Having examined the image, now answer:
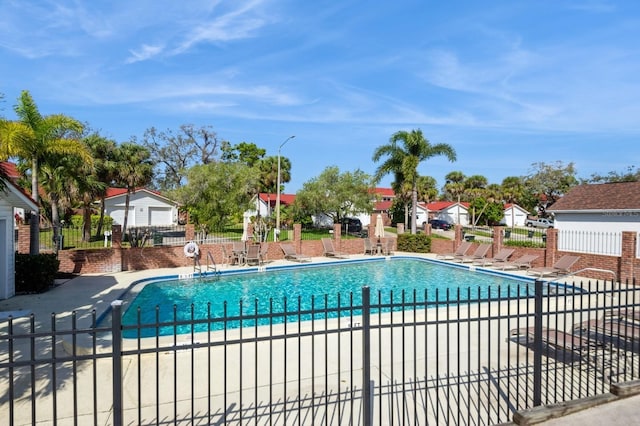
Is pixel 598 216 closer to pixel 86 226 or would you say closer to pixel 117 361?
pixel 117 361

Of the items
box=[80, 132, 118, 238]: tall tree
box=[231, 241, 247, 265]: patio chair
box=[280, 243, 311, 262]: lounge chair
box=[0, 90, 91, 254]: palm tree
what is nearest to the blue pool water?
box=[280, 243, 311, 262]: lounge chair

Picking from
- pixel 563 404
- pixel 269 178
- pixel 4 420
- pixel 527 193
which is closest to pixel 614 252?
pixel 563 404

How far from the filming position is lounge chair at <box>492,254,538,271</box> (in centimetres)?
1848

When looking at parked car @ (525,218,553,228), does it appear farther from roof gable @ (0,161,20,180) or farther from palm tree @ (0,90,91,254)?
roof gable @ (0,161,20,180)

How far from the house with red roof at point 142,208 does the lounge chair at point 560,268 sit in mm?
34958

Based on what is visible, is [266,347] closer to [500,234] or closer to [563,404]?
[563,404]

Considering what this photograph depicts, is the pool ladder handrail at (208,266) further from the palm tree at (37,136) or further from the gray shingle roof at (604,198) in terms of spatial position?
the gray shingle roof at (604,198)

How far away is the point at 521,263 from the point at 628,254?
14.0 feet

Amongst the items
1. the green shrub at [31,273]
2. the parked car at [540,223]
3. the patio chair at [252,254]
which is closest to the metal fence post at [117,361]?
the green shrub at [31,273]

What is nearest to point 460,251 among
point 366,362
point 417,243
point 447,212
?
point 417,243

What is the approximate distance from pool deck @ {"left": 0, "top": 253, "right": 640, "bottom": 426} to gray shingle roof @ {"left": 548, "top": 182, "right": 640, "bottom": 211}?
7073 millimetres

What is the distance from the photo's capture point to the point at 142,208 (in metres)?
43.4

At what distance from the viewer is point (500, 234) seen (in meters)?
21.0

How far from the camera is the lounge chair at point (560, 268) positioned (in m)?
16.6
